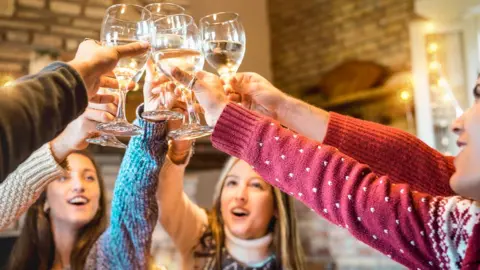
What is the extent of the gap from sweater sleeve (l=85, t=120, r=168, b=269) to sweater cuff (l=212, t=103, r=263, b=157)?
248 mm

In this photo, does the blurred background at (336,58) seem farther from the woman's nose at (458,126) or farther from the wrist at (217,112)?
the woman's nose at (458,126)

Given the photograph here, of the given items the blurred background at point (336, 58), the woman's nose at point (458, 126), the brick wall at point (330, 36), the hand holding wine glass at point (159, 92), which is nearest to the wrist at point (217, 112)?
the hand holding wine glass at point (159, 92)

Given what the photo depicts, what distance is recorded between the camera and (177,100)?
3.67ft

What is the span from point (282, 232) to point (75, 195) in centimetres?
66

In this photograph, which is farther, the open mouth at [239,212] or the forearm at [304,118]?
the open mouth at [239,212]

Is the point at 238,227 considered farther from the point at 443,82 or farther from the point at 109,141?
the point at 443,82

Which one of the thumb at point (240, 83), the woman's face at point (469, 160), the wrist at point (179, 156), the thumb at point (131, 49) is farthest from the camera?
the wrist at point (179, 156)

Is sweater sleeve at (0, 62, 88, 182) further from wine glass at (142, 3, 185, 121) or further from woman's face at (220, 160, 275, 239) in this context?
woman's face at (220, 160, 275, 239)

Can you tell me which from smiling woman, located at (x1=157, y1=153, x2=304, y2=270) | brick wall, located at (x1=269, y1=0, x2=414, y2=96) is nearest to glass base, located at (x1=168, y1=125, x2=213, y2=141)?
smiling woman, located at (x1=157, y1=153, x2=304, y2=270)

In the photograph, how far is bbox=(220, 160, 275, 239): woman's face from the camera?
67.0 inches

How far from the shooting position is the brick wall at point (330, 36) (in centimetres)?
383

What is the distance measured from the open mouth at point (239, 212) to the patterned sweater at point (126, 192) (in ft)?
1.69

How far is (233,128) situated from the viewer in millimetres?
948

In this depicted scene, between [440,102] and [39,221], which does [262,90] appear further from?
[440,102]
